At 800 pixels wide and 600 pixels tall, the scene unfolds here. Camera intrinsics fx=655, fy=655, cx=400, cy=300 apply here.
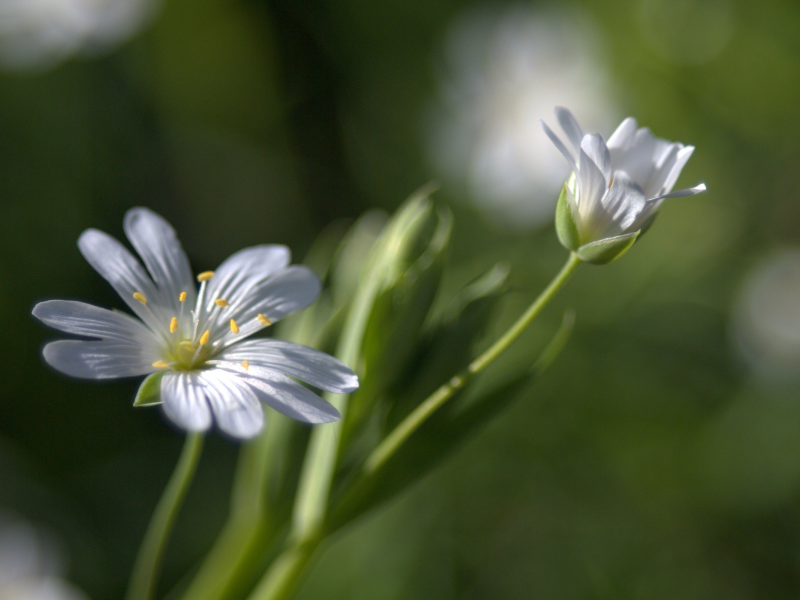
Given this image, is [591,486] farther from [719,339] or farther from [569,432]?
[719,339]

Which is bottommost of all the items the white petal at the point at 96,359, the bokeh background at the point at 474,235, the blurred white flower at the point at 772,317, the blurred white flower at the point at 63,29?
the blurred white flower at the point at 772,317

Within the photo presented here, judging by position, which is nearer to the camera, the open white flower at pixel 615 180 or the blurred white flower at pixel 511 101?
the open white flower at pixel 615 180

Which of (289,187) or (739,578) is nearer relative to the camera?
(739,578)

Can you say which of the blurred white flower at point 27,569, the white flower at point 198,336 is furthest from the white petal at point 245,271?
the blurred white flower at point 27,569

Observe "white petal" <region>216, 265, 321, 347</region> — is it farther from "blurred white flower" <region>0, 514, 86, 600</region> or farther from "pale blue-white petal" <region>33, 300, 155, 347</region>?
"blurred white flower" <region>0, 514, 86, 600</region>

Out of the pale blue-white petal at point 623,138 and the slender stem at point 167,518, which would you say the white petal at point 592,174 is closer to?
the pale blue-white petal at point 623,138

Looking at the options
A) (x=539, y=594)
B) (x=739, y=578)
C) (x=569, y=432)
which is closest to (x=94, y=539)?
(x=539, y=594)
